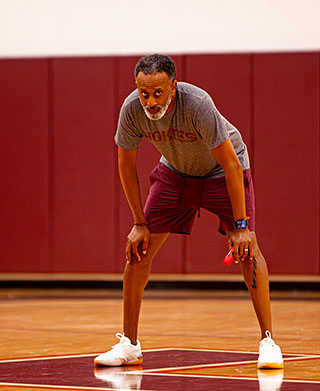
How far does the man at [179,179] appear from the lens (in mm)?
2803

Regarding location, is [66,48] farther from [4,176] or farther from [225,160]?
[225,160]

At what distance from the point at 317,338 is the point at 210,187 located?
130 cm

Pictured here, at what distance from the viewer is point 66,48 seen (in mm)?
7332

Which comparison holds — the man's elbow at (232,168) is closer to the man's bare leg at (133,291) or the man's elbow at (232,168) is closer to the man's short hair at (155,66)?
the man's short hair at (155,66)

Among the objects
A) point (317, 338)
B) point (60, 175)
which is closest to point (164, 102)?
point (317, 338)

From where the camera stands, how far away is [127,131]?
9.73 feet

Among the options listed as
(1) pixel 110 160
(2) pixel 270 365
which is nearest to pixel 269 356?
(2) pixel 270 365

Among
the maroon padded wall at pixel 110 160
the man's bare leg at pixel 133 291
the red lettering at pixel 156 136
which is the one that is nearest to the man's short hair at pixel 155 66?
the red lettering at pixel 156 136

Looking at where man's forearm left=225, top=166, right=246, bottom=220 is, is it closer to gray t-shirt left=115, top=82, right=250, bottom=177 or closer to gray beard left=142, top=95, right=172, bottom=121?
gray t-shirt left=115, top=82, right=250, bottom=177

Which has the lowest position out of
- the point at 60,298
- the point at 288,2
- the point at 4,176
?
the point at 60,298

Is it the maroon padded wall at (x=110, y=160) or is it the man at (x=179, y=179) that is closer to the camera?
the man at (x=179, y=179)

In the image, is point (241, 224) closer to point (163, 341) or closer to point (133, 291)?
point (133, 291)

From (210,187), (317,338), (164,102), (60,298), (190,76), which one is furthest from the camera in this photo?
(190,76)

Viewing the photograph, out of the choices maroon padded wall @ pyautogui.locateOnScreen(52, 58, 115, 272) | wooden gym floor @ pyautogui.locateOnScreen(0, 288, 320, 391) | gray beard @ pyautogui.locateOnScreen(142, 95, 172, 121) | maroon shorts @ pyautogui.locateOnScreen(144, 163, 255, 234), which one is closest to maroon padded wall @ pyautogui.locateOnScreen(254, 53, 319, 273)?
wooden gym floor @ pyautogui.locateOnScreen(0, 288, 320, 391)
